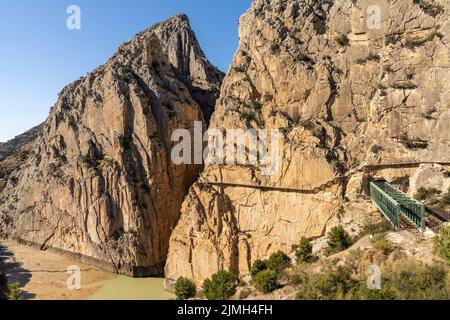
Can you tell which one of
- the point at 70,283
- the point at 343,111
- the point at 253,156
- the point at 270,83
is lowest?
the point at 70,283

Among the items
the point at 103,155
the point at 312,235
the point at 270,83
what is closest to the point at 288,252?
the point at 312,235

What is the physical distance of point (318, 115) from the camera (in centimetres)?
3838

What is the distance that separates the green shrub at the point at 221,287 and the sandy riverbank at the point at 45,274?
73.9 feet

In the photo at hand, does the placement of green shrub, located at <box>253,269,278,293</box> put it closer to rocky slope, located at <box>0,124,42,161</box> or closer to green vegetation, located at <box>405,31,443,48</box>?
green vegetation, located at <box>405,31,443,48</box>

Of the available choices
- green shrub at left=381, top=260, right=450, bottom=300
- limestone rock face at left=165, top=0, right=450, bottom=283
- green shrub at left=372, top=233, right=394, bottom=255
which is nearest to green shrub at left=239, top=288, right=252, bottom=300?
green shrub at left=372, top=233, right=394, bottom=255

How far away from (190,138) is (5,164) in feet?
170

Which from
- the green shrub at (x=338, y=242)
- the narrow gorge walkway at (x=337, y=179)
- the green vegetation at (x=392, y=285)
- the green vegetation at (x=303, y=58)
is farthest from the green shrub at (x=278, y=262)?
the green vegetation at (x=303, y=58)

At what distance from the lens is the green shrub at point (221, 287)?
23391mm

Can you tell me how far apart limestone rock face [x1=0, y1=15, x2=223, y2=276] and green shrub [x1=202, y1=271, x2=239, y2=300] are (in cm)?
2621

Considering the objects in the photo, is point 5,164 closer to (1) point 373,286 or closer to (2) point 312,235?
(2) point 312,235

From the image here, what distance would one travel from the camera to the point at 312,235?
3572 cm

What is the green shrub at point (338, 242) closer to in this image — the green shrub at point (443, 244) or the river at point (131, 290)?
the green shrub at point (443, 244)

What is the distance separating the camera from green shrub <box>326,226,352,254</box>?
2580 centimetres
